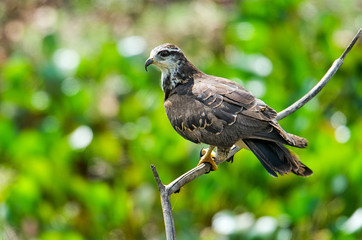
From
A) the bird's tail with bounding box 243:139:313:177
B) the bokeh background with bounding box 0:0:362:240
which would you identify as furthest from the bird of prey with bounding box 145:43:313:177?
the bokeh background with bounding box 0:0:362:240

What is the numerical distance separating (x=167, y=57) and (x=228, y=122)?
2.25 feet

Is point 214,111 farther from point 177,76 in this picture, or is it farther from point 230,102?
point 177,76

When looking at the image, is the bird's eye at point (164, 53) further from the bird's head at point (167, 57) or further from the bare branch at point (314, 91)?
the bare branch at point (314, 91)

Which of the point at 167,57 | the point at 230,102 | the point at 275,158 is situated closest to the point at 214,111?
the point at 230,102

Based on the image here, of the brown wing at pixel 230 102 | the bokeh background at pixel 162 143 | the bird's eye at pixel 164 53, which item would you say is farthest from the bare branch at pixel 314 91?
the bokeh background at pixel 162 143

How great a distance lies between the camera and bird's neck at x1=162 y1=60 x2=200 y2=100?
3.92 meters

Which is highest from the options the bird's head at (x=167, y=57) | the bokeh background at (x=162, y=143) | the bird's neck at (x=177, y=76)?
the bird's head at (x=167, y=57)

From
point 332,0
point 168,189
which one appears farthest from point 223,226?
point 332,0

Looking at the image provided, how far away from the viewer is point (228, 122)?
3.46 meters

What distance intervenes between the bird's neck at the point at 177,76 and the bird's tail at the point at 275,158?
2.21 ft

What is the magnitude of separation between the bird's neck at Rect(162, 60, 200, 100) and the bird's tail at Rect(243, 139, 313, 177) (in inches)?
26.5

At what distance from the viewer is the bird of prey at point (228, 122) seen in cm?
339

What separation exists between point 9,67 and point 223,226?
10.1 ft

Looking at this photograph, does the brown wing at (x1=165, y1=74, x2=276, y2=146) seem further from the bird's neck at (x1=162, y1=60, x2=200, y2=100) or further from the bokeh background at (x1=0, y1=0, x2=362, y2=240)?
the bokeh background at (x1=0, y1=0, x2=362, y2=240)
